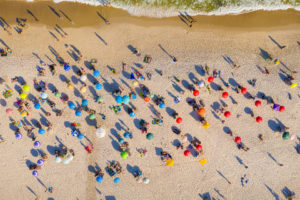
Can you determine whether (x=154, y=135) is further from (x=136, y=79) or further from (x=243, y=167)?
(x=243, y=167)

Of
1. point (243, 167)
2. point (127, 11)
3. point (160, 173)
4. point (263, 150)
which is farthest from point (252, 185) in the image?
point (127, 11)

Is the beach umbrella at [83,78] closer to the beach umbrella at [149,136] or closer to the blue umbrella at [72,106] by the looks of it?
the blue umbrella at [72,106]

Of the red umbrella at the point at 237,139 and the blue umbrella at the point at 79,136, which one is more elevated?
the red umbrella at the point at 237,139

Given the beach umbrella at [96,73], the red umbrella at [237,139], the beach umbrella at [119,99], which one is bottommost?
the red umbrella at [237,139]

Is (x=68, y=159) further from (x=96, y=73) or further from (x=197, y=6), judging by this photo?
(x=197, y=6)

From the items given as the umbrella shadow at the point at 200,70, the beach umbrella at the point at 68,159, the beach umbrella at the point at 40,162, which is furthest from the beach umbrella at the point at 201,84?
the beach umbrella at the point at 40,162

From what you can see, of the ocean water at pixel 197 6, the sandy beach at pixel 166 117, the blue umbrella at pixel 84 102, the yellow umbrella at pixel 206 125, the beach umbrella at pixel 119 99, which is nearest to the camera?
the beach umbrella at pixel 119 99

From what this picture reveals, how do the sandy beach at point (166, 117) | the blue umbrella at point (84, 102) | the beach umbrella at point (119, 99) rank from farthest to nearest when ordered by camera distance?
the sandy beach at point (166, 117)
the blue umbrella at point (84, 102)
the beach umbrella at point (119, 99)
